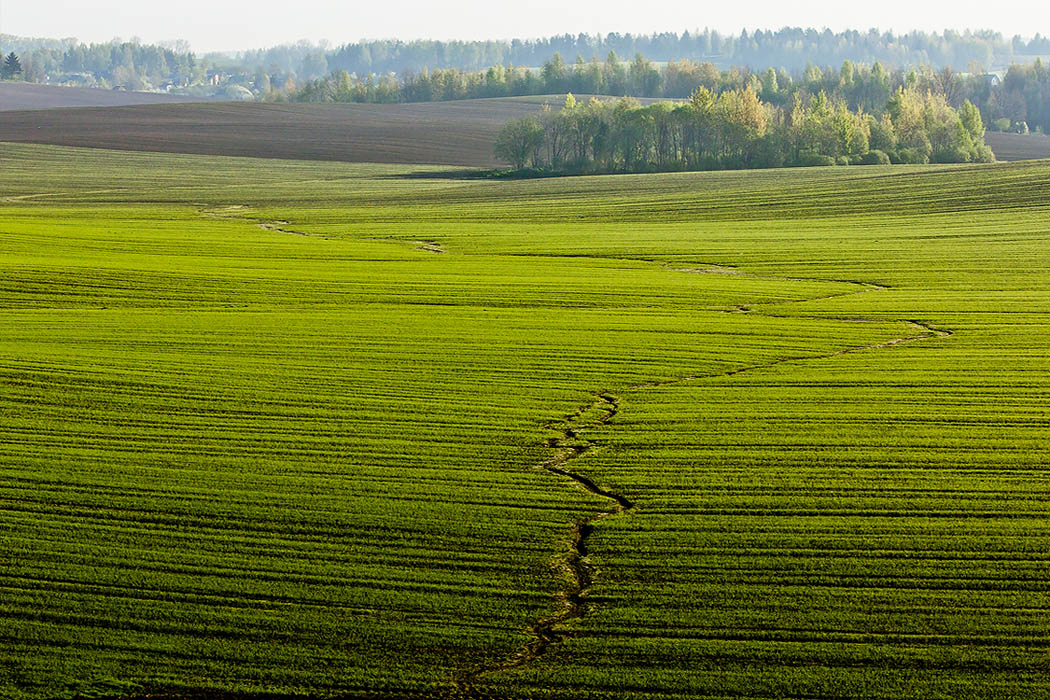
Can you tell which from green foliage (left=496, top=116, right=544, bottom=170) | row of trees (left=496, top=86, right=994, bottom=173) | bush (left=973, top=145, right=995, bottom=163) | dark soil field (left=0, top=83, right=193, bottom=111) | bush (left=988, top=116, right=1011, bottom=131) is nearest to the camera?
row of trees (left=496, top=86, right=994, bottom=173)

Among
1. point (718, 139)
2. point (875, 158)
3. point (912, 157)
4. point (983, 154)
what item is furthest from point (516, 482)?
point (983, 154)

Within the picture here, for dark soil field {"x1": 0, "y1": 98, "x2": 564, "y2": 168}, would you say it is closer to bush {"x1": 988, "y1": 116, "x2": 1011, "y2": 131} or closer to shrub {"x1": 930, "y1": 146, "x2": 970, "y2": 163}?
shrub {"x1": 930, "y1": 146, "x2": 970, "y2": 163}

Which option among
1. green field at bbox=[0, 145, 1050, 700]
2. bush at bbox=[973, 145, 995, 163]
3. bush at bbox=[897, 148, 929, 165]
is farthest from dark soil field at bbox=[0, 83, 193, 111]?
green field at bbox=[0, 145, 1050, 700]

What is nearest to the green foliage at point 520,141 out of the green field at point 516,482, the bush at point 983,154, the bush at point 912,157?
the bush at point 912,157

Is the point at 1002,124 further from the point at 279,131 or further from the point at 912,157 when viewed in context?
the point at 279,131

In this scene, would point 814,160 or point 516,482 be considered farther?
point 814,160
